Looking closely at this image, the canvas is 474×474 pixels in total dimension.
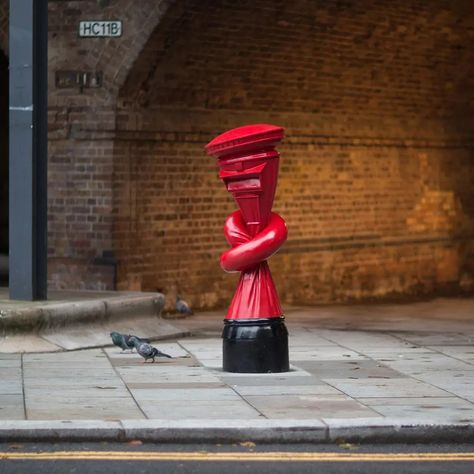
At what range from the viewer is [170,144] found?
16.9 metres

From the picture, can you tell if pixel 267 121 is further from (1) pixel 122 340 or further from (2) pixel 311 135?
(1) pixel 122 340

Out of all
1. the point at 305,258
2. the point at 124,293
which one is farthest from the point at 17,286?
the point at 305,258

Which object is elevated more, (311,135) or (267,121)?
(267,121)

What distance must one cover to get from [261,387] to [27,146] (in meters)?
3.77

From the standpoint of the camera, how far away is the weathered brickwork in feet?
52.7

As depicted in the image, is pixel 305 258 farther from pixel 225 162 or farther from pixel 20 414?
pixel 20 414

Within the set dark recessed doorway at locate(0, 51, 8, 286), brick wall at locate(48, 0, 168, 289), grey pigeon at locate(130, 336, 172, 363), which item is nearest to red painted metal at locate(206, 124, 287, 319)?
grey pigeon at locate(130, 336, 172, 363)

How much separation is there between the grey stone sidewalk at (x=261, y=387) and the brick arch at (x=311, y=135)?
3.60 metres

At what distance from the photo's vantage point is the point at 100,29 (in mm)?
15875

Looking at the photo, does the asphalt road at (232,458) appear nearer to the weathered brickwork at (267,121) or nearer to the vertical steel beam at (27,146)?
the vertical steel beam at (27,146)

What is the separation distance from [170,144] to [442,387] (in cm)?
748

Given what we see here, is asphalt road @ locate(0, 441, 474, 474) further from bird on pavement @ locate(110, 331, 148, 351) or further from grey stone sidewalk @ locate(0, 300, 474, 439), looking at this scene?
bird on pavement @ locate(110, 331, 148, 351)

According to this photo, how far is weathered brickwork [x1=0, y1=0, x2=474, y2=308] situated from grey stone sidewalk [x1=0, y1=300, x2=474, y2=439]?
342 cm

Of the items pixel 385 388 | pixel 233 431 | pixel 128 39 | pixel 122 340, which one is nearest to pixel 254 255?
pixel 385 388
